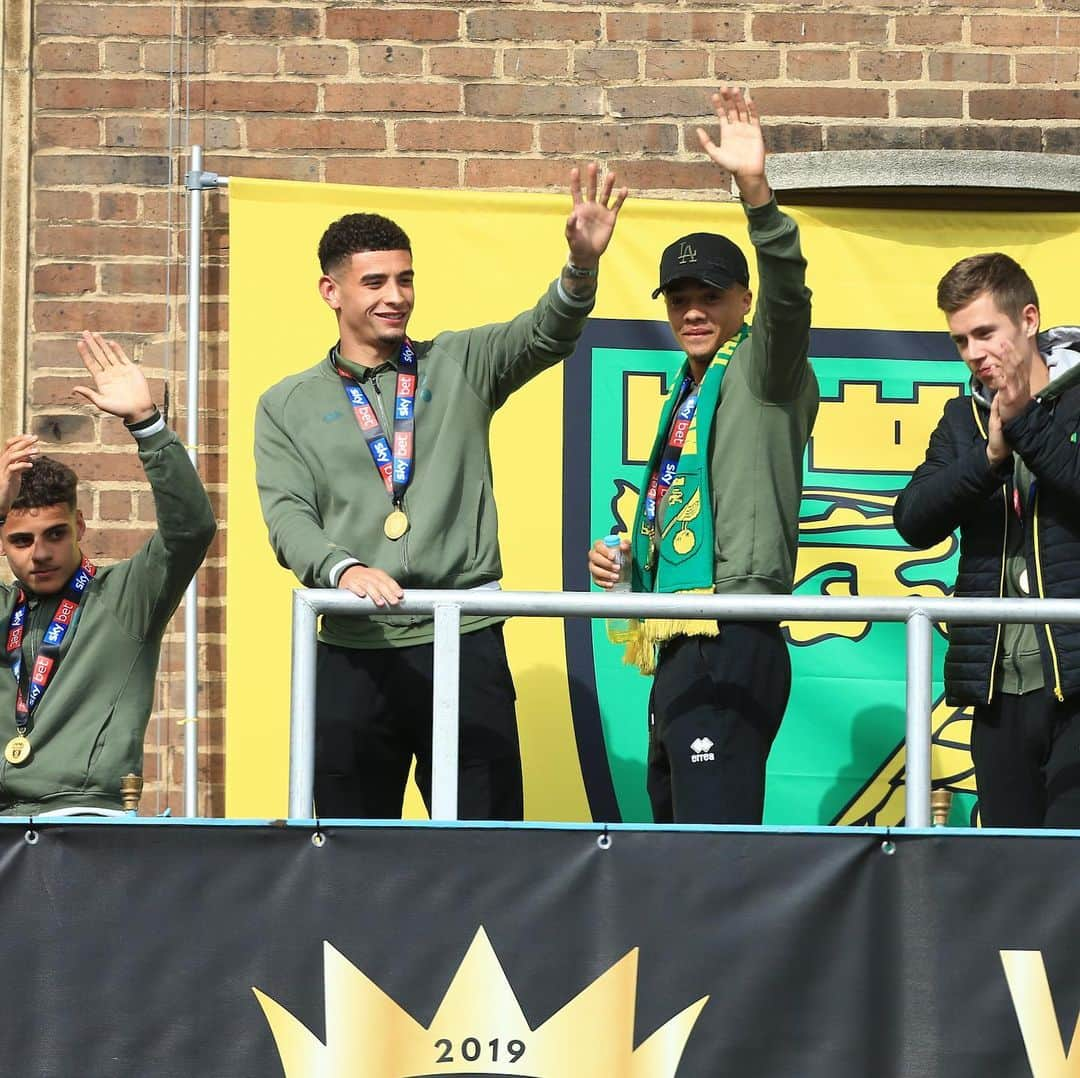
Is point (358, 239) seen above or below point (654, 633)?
above

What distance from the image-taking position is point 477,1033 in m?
4.54

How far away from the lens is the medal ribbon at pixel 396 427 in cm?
514

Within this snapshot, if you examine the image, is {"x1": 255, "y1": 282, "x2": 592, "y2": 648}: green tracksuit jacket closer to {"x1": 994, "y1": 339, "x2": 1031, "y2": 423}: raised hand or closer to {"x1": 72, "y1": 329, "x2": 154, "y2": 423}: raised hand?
{"x1": 72, "y1": 329, "x2": 154, "y2": 423}: raised hand

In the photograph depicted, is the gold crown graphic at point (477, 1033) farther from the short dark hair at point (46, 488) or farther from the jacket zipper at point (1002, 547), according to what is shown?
the short dark hair at point (46, 488)

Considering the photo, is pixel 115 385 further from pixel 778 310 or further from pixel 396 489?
pixel 778 310

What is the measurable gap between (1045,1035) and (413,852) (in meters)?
1.40

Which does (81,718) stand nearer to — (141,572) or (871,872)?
(141,572)

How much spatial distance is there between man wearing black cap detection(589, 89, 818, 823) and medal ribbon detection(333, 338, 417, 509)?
0.50 meters

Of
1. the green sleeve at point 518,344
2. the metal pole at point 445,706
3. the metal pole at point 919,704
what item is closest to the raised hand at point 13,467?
the green sleeve at point 518,344

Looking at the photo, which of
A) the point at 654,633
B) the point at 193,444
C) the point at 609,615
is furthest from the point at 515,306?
the point at 609,615

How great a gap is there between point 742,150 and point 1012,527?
1.08 metres

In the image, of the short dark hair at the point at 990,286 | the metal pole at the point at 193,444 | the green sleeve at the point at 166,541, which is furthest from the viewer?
the metal pole at the point at 193,444

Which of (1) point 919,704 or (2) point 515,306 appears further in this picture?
(2) point 515,306

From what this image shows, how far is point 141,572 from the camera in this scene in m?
5.38
